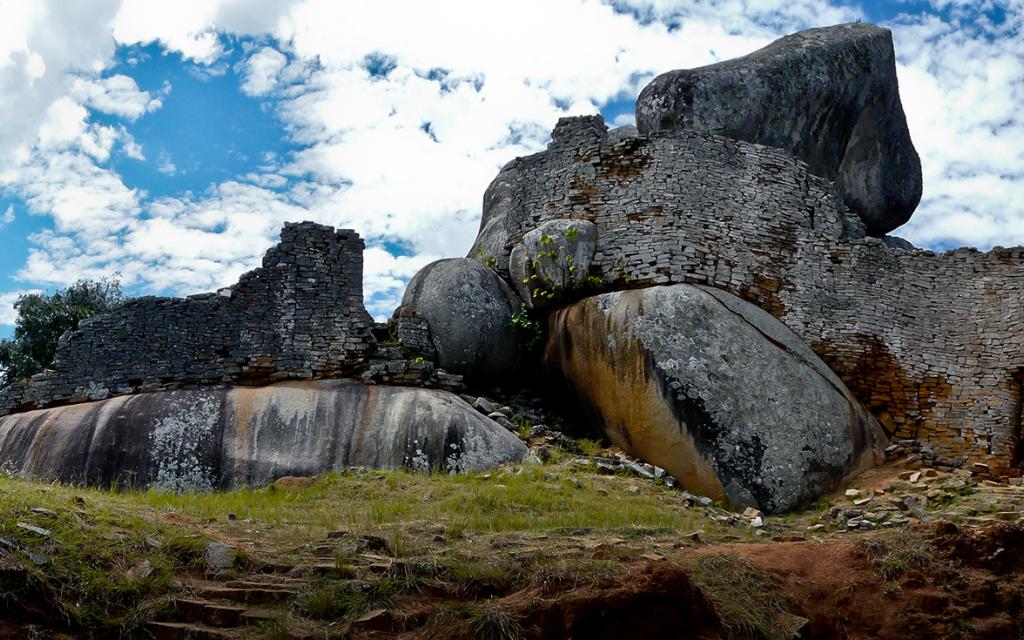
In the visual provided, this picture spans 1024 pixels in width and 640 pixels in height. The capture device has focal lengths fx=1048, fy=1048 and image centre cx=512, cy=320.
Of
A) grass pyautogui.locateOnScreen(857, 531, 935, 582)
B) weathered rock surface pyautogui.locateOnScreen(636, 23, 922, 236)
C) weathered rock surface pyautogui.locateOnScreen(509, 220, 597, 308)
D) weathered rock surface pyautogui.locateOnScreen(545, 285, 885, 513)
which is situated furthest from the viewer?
weathered rock surface pyautogui.locateOnScreen(636, 23, 922, 236)

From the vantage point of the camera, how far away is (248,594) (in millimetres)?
8914

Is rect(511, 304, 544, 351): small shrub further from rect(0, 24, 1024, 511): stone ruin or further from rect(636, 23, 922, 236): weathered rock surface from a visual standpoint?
rect(636, 23, 922, 236): weathered rock surface

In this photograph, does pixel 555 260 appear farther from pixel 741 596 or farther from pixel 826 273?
pixel 741 596

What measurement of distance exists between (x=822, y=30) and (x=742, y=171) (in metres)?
6.15

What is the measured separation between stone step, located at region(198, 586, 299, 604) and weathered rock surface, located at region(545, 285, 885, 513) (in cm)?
756

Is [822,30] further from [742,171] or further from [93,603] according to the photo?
[93,603]

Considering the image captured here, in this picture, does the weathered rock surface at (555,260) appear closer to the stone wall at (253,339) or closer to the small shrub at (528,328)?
the small shrub at (528,328)

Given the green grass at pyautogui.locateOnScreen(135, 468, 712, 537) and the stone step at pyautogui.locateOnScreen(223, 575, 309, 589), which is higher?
the green grass at pyautogui.locateOnScreen(135, 468, 712, 537)

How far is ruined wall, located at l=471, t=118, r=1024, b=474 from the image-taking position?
1702 cm

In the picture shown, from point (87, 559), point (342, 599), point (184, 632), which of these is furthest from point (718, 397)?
point (87, 559)

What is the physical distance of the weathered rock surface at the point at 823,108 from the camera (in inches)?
779

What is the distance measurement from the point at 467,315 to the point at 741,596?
8.79 meters

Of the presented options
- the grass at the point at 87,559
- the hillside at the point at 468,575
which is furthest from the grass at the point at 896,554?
the grass at the point at 87,559

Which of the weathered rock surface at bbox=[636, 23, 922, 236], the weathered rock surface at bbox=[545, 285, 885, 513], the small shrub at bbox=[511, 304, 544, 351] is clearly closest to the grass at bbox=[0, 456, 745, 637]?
the weathered rock surface at bbox=[545, 285, 885, 513]
